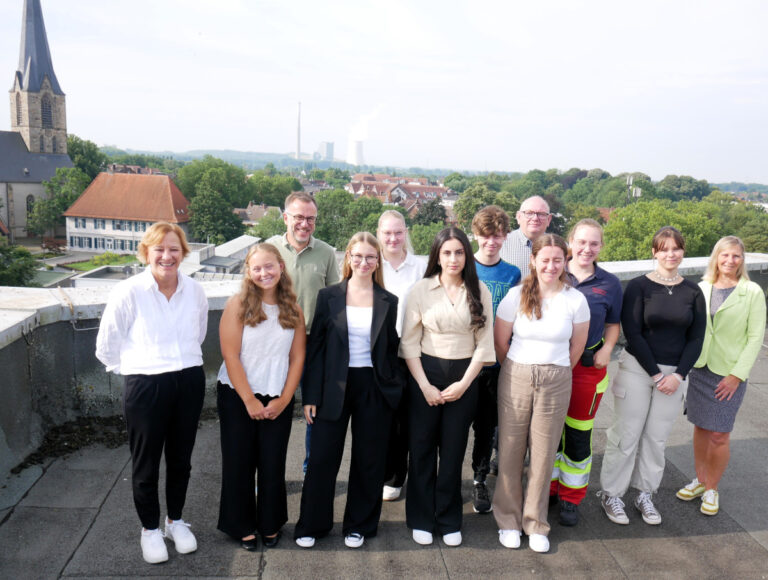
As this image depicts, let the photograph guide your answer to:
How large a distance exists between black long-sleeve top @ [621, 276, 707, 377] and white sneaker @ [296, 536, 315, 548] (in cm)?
202

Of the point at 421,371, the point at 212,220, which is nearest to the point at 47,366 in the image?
the point at 421,371

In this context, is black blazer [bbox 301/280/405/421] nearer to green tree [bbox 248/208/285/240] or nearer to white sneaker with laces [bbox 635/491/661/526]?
white sneaker with laces [bbox 635/491/661/526]

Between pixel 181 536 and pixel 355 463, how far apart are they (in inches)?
35.3

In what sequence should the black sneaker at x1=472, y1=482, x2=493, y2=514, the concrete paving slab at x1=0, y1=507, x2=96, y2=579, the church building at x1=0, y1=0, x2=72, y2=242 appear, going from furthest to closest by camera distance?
the church building at x1=0, y1=0, x2=72, y2=242 → the black sneaker at x1=472, y1=482, x2=493, y2=514 → the concrete paving slab at x1=0, y1=507, x2=96, y2=579

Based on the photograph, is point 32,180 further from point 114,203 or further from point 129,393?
point 129,393

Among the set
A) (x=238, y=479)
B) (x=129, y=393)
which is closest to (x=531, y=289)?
(x=238, y=479)

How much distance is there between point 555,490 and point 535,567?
2.23 feet

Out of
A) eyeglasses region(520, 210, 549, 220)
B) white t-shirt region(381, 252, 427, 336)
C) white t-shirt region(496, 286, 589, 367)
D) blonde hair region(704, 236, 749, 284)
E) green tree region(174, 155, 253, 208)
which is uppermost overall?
green tree region(174, 155, 253, 208)

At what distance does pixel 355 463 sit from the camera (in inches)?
119

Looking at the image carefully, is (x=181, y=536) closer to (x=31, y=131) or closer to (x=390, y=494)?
(x=390, y=494)

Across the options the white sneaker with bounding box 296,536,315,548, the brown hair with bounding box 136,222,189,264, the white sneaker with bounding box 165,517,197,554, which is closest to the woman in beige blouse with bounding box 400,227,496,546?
the white sneaker with bounding box 296,536,315,548

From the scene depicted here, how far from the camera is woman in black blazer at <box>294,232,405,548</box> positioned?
9.48 ft

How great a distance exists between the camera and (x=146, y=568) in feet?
8.59

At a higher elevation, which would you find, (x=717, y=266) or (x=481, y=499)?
(x=717, y=266)
